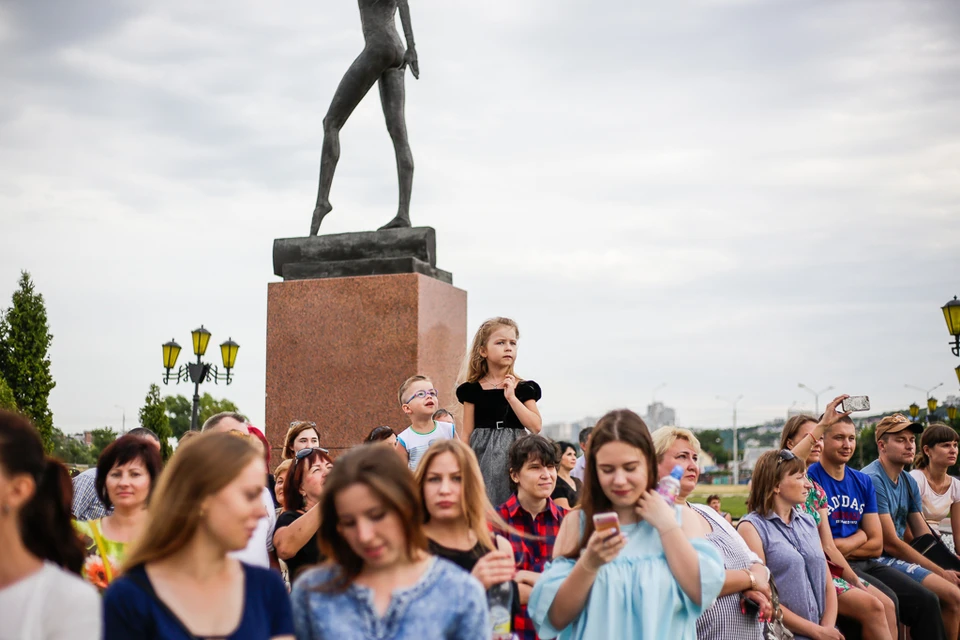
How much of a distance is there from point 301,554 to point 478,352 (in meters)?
1.86

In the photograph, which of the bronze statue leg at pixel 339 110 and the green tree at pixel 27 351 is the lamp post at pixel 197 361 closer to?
the bronze statue leg at pixel 339 110

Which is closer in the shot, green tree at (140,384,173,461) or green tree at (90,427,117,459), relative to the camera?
green tree at (140,384,173,461)

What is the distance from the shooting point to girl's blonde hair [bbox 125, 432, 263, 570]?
2.82m

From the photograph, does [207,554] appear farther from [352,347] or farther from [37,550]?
[352,347]

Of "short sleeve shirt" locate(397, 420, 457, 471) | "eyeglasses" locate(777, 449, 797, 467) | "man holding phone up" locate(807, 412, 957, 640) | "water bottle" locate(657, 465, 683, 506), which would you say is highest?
"short sleeve shirt" locate(397, 420, 457, 471)

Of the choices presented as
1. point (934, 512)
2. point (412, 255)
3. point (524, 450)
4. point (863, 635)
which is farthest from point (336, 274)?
point (934, 512)

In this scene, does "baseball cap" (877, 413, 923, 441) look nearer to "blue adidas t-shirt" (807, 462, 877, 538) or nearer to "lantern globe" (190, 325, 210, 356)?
"blue adidas t-shirt" (807, 462, 877, 538)

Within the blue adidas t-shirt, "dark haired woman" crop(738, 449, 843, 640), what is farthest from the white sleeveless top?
the blue adidas t-shirt

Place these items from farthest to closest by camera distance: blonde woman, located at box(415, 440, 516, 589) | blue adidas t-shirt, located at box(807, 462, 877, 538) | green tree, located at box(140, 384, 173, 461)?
green tree, located at box(140, 384, 173, 461) < blue adidas t-shirt, located at box(807, 462, 877, 538) < blonde woman, located at box(415, 440, 516, 589)

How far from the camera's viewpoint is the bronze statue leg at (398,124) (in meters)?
8.84

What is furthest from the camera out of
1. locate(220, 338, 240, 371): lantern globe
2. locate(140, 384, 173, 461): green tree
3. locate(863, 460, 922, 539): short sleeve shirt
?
locate(140, 384, 173, 461): green tree

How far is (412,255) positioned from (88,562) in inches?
185

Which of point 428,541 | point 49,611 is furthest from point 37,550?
point 428,541

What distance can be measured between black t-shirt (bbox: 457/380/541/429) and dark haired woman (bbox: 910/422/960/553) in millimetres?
3969
